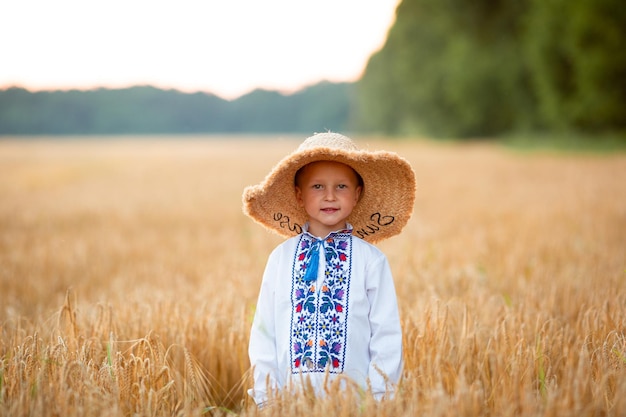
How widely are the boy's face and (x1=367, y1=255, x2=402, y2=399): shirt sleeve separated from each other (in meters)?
0.26

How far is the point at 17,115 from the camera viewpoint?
288 feet

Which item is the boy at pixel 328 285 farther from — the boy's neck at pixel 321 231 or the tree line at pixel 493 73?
the tree line at pixel 493 73

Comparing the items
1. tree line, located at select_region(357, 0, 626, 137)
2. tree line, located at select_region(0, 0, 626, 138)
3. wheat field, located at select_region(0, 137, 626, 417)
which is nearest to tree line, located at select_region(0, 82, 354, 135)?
tree line, located at select_region(0, 0, 626, 138)

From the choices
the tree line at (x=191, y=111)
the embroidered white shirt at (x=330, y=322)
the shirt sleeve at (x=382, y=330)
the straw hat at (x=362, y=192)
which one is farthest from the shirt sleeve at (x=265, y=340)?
the tree line at (x=191, y=111)

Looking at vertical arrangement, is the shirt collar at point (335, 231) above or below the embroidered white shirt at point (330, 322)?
above

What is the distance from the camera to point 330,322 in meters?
2.32

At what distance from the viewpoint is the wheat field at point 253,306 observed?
83.0 inches

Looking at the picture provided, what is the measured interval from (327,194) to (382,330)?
1.95 feet

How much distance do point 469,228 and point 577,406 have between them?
18.5ft

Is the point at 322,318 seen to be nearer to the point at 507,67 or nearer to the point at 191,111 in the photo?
the point at 507,67

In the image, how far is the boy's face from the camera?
2.41 metres

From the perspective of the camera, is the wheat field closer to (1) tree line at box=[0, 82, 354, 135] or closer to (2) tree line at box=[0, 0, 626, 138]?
(2) tree line at box=[0, 0, 626, 138]

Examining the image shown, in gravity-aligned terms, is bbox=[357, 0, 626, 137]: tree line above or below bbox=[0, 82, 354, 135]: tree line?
below

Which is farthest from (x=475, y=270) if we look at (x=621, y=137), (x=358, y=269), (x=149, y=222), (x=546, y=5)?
(x=546, y=5)
